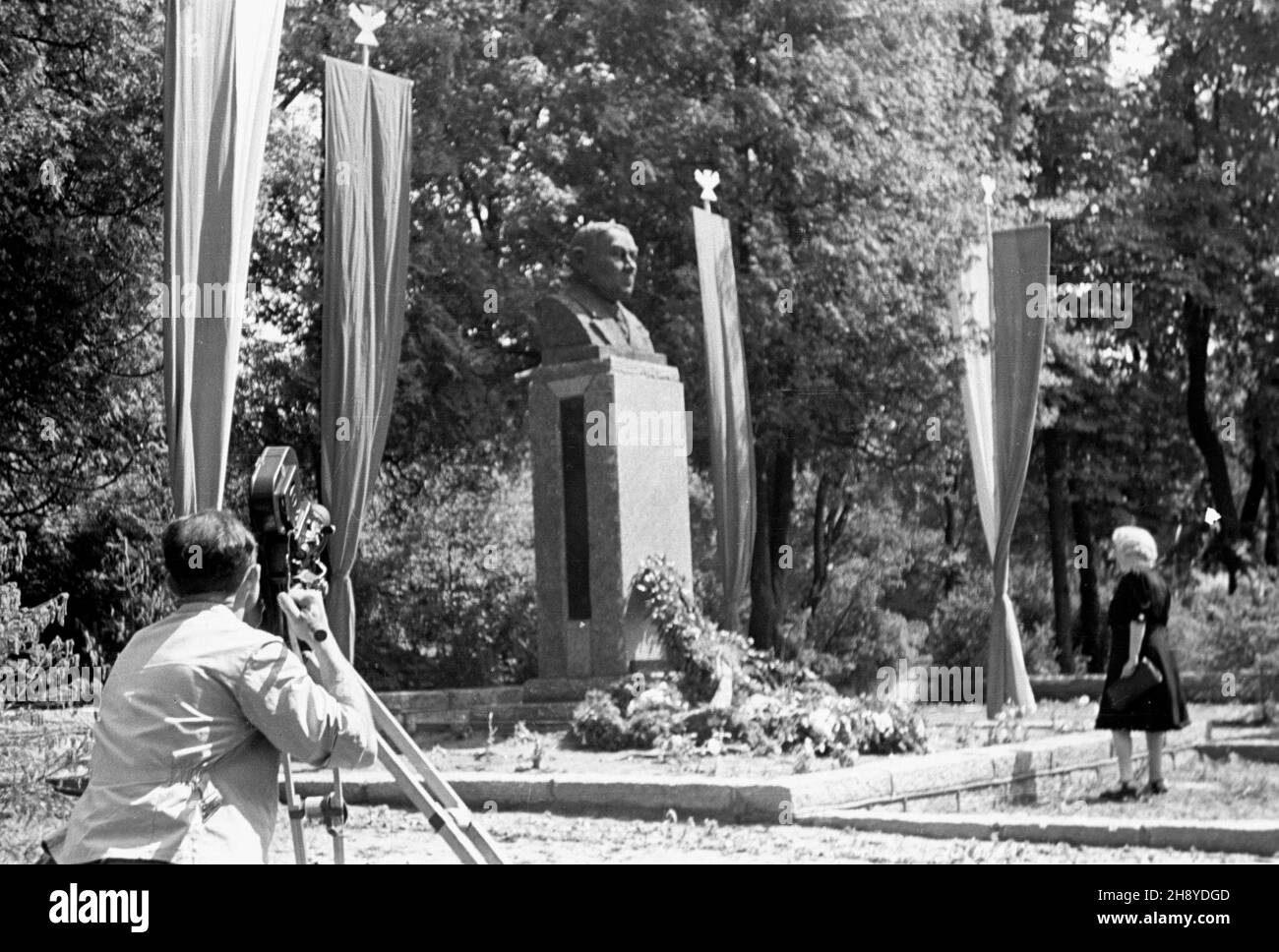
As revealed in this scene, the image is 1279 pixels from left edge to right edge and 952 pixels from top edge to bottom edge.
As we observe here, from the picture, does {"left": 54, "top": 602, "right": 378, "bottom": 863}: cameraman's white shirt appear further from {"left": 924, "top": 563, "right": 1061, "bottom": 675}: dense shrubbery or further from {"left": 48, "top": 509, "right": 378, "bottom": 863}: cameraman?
{"left": 924, "top": 563, "right": 1061, "bottom": 675}: dense shrubbery

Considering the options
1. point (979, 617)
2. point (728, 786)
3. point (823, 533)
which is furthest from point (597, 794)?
point (823, 533)

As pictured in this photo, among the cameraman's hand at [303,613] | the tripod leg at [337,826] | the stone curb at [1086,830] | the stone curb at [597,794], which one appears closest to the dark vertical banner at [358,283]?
the stone curb at [597,794]

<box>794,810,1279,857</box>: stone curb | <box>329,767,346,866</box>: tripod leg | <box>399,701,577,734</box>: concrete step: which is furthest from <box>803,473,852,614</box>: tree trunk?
<box>329,767,346,866</box>: tripod leg

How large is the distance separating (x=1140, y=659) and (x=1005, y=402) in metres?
4.61

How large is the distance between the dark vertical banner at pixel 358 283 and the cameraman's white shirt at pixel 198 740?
6992 millimetres

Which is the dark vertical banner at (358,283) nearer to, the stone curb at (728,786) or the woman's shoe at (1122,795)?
the stone curb at (728,786)

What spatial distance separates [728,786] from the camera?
8.84 metres

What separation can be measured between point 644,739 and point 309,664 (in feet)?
24.7

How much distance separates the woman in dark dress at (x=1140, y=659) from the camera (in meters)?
9.94

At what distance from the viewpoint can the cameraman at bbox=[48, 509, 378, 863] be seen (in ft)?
12.0

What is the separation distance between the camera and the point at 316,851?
26.4 ft

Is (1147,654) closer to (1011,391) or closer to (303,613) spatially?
(1011,391)

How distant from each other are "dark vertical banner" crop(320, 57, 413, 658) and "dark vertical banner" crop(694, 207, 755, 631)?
3669 millimetres
